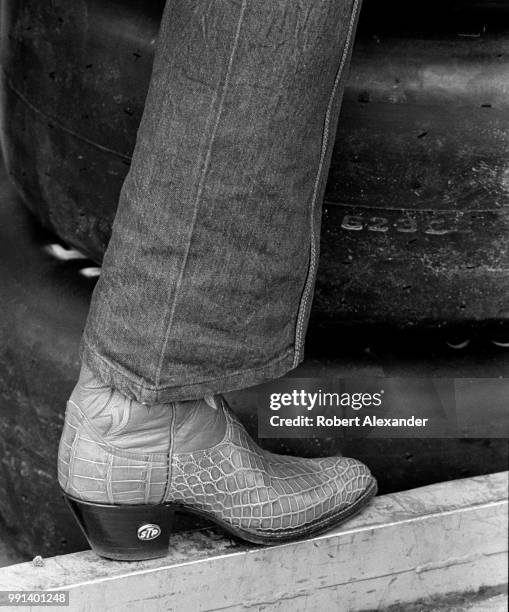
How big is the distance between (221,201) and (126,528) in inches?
14.5

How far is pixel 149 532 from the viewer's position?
3.54ft

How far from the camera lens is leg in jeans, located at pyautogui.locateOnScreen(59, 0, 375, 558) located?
0.86 meters

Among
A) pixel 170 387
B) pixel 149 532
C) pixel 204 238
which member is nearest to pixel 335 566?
pixel 149 532

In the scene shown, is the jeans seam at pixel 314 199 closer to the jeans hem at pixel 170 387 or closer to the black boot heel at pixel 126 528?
the jeans hem at pixel 170 387

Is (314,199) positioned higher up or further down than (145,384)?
higher up

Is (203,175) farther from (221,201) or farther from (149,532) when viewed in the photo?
(149,532)

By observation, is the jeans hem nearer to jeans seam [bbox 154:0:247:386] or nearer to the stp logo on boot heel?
jeans seam [bbox 154:0:247:386]

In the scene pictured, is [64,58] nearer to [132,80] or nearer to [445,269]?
[132,80]

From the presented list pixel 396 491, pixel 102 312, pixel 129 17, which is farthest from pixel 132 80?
pixel 396 491

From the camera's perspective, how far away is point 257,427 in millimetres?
1253

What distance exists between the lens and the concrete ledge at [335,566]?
3.56 feet

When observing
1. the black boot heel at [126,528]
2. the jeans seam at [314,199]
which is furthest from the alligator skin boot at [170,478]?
the jeans seam at [314,199]

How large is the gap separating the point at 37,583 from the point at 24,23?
648 mm

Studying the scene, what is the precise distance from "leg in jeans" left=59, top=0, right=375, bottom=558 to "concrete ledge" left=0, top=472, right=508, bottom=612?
0.31 feet
